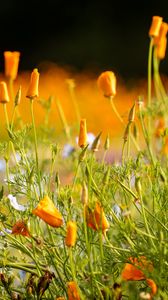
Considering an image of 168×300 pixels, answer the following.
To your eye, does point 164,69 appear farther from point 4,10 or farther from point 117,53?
point 4,10

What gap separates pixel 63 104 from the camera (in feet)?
29.5

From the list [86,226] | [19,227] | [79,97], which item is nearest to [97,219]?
[86,226]

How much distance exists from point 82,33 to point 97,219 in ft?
29.0

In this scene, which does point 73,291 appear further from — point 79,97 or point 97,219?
point 79,97

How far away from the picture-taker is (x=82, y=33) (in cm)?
1067

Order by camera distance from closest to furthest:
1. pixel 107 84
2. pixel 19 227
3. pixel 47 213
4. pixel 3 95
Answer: pixel 47 213
pixel 19 227
pixel 3 95
pixel 107 84

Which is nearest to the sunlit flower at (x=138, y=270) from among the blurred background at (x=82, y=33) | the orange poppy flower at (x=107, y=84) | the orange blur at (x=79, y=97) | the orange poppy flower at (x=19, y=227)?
the orange poppy flower at (x=19, y=227)

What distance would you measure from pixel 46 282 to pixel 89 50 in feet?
28.1

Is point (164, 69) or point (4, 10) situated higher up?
point (4, 10)

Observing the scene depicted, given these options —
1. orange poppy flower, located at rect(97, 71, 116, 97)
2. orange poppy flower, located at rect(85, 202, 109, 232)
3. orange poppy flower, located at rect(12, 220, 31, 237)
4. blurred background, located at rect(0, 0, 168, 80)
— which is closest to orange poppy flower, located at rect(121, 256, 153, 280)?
orange poppy flower, located at rect(85, 202, 109, 232)

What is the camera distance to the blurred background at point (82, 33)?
10375 mm

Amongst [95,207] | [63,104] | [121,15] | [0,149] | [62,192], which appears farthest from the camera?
[121,15]

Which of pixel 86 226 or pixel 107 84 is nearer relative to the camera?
pixel 86 226

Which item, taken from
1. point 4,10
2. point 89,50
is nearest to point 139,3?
point 89,50
